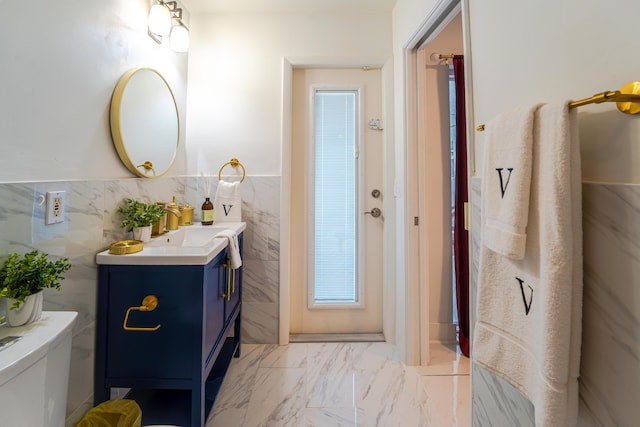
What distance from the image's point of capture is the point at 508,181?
2.21ft

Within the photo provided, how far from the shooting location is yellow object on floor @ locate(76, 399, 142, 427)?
1.03 metres

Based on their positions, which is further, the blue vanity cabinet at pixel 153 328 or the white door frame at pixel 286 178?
the white door frame at pixel 286 178

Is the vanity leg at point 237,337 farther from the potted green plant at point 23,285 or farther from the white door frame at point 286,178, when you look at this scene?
the potted green plant at point 23,285

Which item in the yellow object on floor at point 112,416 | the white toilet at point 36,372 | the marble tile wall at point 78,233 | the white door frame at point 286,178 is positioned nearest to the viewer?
the white toilet at point 36,372

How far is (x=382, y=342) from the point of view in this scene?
200 centimetres

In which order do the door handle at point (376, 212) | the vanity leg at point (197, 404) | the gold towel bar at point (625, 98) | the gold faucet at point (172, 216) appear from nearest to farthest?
the gold towel bar at point (625, 98) < the vanity leg at point (197, 404) < the gold faucet at point (172, 216) < the door handle at point (376, 212)

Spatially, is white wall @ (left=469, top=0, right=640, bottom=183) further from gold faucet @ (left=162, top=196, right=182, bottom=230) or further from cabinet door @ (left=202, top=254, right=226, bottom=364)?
gold faucet @ (left=162, top=196, right=182, bottom=230)

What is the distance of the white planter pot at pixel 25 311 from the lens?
0.76 meters

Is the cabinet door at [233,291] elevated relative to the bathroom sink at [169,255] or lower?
lower

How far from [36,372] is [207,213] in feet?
3.91

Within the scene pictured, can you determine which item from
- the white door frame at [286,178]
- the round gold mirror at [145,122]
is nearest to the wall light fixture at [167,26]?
the round gold mirror at [145,122]

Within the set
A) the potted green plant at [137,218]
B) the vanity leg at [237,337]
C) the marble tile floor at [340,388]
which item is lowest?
the marble tile floor at [340,388]

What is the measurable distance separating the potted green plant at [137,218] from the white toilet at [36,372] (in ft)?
1.74

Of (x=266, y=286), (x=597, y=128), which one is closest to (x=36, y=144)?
(x=266, y=286)
